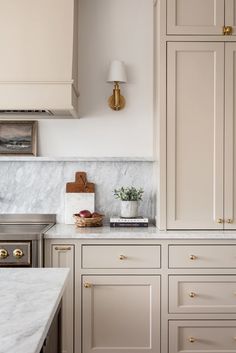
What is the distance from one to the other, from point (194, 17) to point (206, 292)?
1.67 meters

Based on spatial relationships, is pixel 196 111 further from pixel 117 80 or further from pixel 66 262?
pixel 66 262

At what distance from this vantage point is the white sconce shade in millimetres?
3250

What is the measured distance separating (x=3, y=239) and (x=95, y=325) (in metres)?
0.75

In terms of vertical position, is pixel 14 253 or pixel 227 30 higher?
pixel 227 30

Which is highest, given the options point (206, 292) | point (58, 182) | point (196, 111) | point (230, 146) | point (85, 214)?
point (196, 111)

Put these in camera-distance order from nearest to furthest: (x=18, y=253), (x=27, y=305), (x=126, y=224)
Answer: (x=27, y=305)
(x=18, y=253)
(x=126, y=224)

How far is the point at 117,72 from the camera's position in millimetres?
3254

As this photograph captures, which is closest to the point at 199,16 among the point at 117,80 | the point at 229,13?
the point at 229,13

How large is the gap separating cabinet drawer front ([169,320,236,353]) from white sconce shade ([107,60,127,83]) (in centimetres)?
163

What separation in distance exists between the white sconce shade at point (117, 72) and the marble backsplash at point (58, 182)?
1.90 feet

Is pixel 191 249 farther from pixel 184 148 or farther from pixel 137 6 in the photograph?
pixel 137 6

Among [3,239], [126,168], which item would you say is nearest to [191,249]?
[126,168]

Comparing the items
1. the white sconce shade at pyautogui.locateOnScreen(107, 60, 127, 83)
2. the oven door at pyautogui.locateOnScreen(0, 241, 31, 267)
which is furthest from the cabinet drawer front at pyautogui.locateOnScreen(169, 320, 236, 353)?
the white sconce shade at pyautogui.locateOnScreen(107, 60, 127, 83)

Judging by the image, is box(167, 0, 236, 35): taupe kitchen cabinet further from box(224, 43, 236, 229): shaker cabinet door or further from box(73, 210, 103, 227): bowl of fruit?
box(73, 210, 103, 227): bowl of fruit
